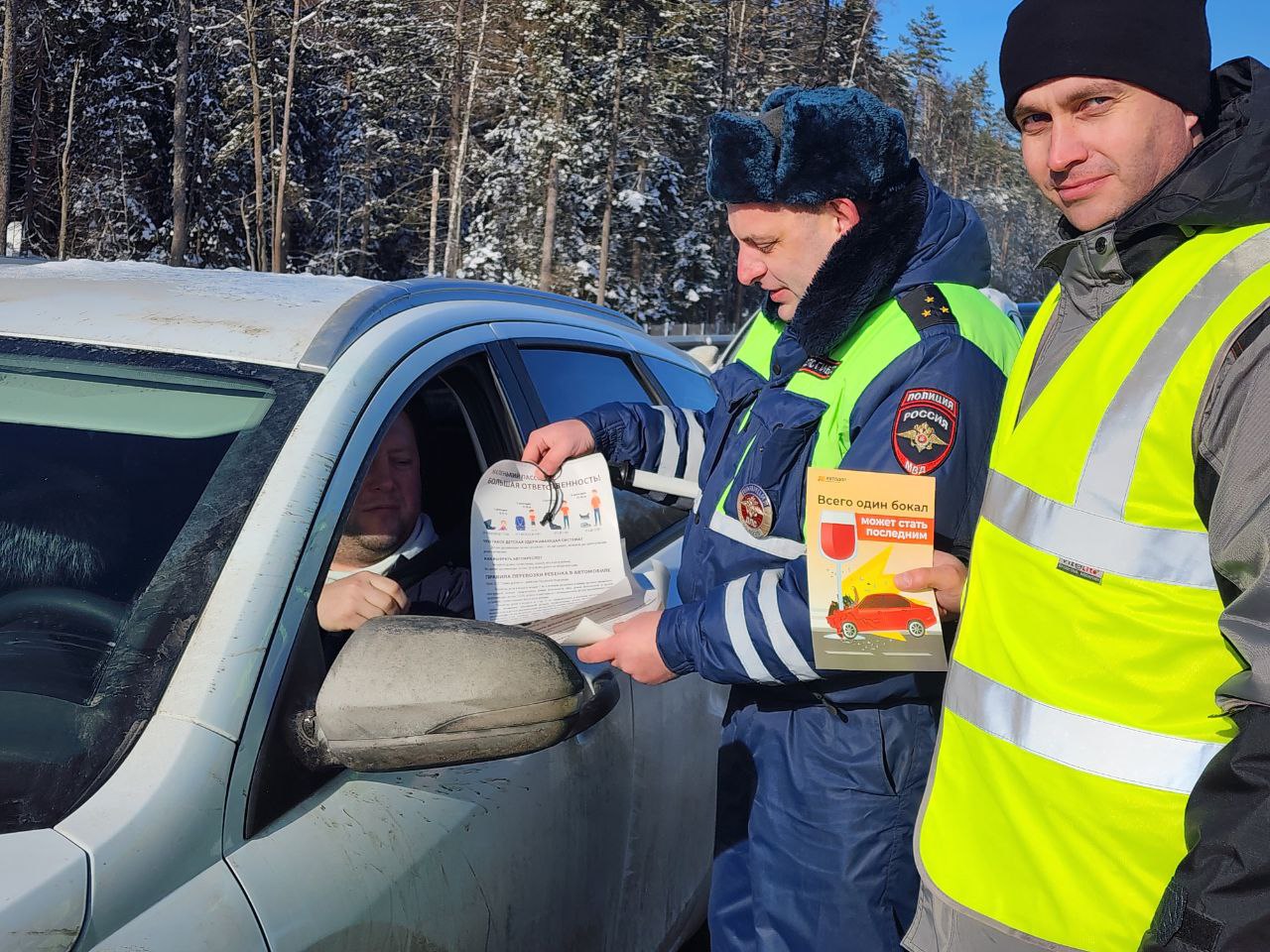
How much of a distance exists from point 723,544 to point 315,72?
42.3m

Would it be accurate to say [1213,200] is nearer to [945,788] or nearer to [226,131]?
[945,788]

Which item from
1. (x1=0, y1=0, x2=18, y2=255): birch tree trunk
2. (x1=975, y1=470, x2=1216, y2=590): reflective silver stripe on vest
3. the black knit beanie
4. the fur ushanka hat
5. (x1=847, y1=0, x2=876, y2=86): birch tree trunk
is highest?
(x1=847, y1=0, x2=876, y2=86): birch tree trunk

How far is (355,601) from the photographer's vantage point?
218cm

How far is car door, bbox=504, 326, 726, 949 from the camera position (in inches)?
101

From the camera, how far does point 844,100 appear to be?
2275 millimetres

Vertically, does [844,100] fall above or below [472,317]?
above

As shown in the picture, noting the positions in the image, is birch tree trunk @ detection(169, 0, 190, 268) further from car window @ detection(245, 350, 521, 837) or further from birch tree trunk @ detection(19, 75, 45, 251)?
car window @ detection(245, 350, 521, 837)

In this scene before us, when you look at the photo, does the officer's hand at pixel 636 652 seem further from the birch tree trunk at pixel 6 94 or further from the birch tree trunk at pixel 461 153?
the birch tree trunk at pixel 461 153

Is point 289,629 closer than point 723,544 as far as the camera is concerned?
Yes

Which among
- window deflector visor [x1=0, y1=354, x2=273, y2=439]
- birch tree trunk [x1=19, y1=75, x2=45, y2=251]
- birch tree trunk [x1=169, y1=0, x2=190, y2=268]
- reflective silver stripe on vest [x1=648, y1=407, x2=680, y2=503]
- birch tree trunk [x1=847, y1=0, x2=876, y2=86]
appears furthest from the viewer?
birch tree trunk [x1=847, y1=0, x2=876, y2=86]

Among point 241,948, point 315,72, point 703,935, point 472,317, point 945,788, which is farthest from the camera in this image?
point 315,72

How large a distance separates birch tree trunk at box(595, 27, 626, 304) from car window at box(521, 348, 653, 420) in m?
35.0

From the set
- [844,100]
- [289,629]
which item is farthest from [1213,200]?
[289,629]

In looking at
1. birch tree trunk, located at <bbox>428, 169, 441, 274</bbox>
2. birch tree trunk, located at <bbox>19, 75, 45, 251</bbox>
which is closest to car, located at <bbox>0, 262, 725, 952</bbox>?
birch tree trunk, located at <bbox>19, 75, 45, 251</bbox>
